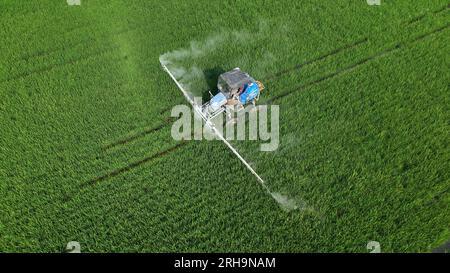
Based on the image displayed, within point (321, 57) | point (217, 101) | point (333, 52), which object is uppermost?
point (333, 52)

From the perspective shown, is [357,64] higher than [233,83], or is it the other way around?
[357,64]

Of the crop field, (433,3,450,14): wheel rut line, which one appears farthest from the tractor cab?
(433,3,450,14): wheel rut line

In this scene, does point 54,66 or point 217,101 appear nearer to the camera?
point 217,101

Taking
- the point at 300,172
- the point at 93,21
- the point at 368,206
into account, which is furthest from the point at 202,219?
the point at 93,21

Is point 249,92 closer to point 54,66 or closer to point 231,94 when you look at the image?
point 231,94

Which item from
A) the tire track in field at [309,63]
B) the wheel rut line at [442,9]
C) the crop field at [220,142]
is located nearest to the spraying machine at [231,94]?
the crop field at [220,142]

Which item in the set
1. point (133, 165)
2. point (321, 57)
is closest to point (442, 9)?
point (321, 57)

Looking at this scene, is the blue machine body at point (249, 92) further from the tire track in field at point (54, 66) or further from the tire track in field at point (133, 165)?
the tire track in field at point (54, 66)

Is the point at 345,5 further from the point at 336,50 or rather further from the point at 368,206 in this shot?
the point at 368,206

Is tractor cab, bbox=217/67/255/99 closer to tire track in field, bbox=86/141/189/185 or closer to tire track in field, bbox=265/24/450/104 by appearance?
tire track in field, bbox=265/24/450/104
